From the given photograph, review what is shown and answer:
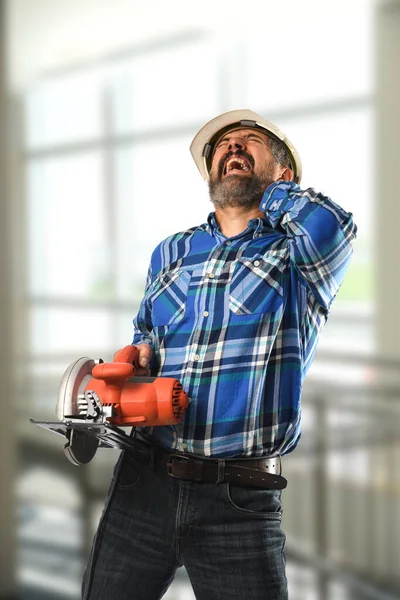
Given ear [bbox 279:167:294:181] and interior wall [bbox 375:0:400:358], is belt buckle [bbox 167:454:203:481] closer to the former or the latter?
ear [bbox 279:167:294:181]

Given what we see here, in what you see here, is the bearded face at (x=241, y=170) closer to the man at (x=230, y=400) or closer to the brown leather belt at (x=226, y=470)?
the man at (x=230, y=400)

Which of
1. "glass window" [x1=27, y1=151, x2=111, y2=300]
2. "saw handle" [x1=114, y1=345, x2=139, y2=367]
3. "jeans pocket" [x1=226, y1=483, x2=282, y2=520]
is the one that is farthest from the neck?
"glass window" [x1=27, y1=151, x2=111, y2=300]

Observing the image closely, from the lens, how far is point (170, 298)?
1950 mm

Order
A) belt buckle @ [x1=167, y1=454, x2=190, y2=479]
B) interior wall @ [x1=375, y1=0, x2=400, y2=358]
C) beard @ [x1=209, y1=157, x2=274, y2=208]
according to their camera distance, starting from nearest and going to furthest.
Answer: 1. belt buckle @ [x1=167, y1=454, x2=190, y2=479]
2. beard @ [x1=209, y1=157, x2=274, y2=208]
3. interior wall @ [x1=375, y1=0, x2=400, y2=358]

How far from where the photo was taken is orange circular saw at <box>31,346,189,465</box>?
5.70ft

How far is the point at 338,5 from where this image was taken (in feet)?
14.1

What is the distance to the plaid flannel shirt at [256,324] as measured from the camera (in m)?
1.79

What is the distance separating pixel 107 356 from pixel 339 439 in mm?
1406

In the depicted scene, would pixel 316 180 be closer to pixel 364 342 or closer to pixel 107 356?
pixel 364 342

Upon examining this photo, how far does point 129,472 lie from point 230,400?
31 cm

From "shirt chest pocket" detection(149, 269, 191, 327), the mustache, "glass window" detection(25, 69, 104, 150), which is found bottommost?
"shirt chest pocket" detection(149, 269, 191, 327)

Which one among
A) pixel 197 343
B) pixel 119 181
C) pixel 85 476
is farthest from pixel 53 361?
pixel 197 343

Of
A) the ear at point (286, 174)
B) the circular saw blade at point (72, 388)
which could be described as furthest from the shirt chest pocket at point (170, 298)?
the ear at point (286, 174)

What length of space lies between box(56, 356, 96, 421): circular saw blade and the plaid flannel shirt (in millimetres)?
183
